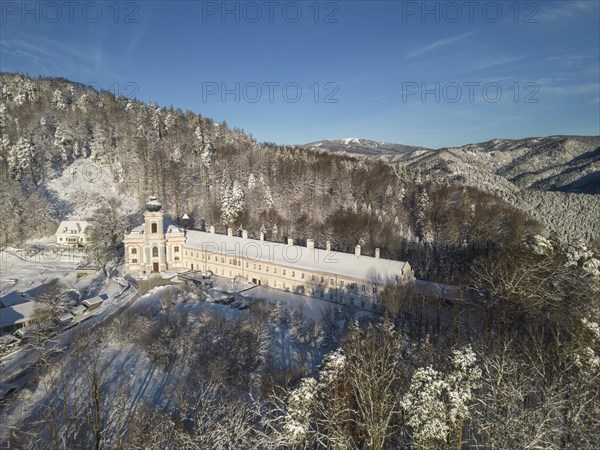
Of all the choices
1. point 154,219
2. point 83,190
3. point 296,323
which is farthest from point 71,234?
point 296,323

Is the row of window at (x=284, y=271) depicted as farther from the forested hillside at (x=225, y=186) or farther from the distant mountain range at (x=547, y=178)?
the distant mountain range at (x=547, y=178)

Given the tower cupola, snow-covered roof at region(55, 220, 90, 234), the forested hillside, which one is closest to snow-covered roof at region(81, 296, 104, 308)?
the tower cupola

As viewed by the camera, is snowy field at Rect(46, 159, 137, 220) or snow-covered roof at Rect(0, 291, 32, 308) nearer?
snow-covered roof at Rect(0, 291, 32, 308)

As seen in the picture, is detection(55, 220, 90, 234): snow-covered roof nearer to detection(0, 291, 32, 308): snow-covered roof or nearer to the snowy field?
the snowy field

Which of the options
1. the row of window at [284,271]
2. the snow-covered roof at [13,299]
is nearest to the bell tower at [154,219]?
the row of window at [284,271]

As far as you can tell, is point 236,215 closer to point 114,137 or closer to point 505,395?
point 114,137

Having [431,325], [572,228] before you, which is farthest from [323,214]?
[572,228]

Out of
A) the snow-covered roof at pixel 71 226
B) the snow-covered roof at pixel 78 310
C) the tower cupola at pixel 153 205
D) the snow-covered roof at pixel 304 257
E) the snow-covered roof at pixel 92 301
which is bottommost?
the snow-covered roof at pixel 78 310
